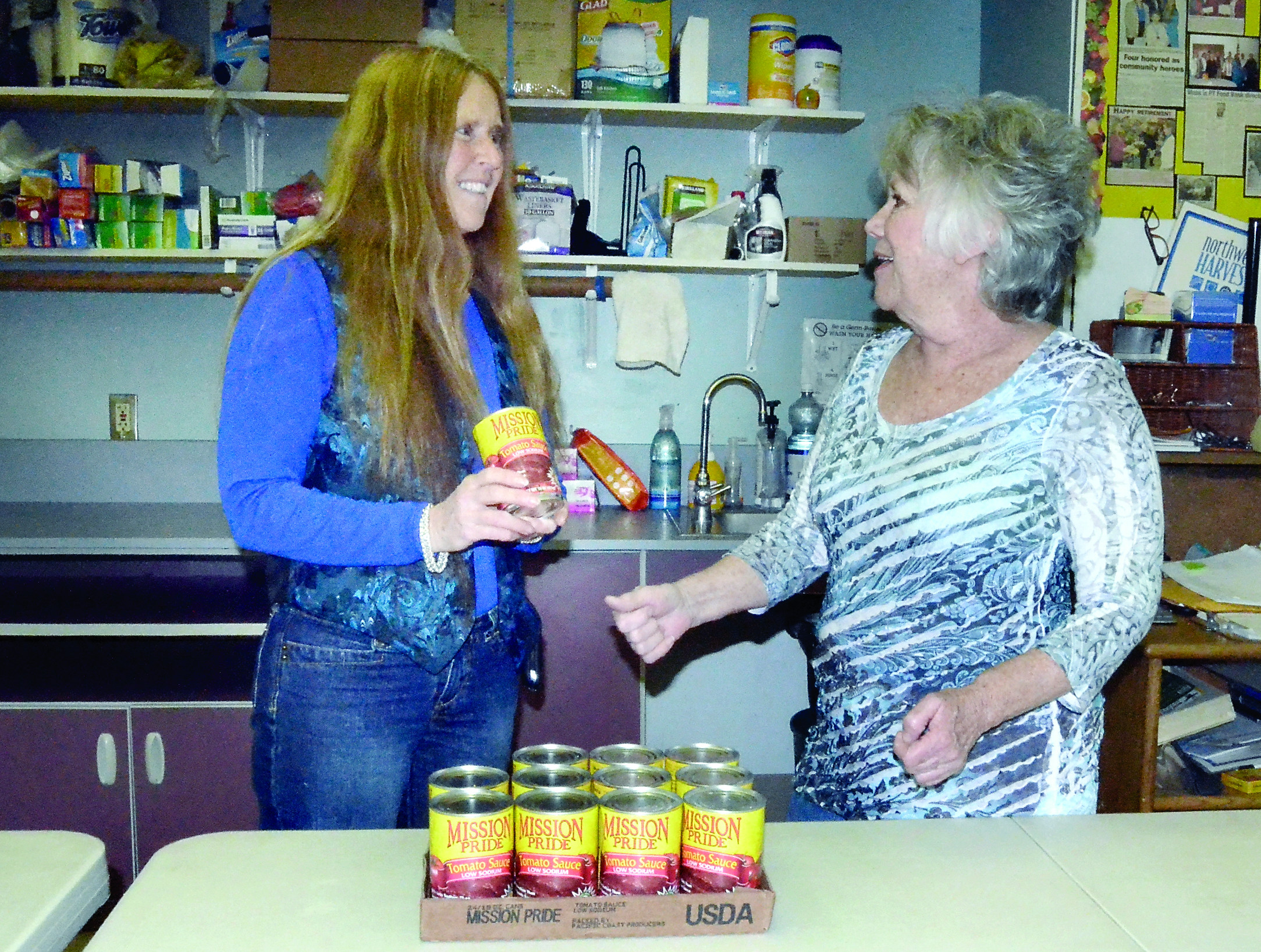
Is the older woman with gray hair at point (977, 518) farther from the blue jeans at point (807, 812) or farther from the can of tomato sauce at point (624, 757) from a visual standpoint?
the can of tomato sauce at point (624, 757)

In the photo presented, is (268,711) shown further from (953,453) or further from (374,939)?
(953,453)

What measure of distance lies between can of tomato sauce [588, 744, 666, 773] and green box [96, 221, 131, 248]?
2.42 m

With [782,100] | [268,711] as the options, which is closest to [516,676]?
[268,711]

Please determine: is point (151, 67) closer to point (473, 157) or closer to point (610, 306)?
point (610, 306)

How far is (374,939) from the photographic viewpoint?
0.88m

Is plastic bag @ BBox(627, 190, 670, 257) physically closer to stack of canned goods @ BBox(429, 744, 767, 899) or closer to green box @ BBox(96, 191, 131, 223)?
green box @ BBox(96, 191, 131, 223)

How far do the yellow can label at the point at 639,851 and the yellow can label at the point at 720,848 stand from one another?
0.04 ft

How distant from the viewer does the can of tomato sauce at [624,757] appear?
3.27 feet

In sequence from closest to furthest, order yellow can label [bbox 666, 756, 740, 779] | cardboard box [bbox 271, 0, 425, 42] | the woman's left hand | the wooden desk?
yellow can label [bbox 666, 756, 740, 779] → the woman's left hand → the wooden desk → cardboard box [bbox 271, 0, 425, 42]

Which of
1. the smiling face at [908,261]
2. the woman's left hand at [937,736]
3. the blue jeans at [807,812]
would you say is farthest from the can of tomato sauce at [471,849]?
the smiling face at [908,261]

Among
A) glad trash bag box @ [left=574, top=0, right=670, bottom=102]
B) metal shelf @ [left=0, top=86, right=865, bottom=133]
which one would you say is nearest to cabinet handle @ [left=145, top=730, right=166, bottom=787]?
metal shelf @ [left=0, top=86, right=865, bottom=133]

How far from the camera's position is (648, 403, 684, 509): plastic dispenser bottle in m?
3.13

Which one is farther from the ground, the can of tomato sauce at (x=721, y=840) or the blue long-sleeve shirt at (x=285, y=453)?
the blue long-sleeve shirt at (x=285, y=453)

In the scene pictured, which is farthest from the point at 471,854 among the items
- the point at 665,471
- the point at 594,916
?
the point at 665,471
